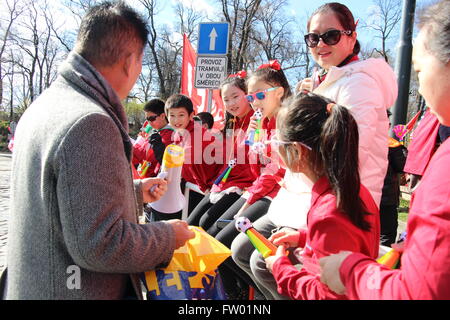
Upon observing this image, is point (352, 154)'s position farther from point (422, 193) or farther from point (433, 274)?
point (433, 274)

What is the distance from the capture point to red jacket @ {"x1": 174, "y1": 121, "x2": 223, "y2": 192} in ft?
12.9

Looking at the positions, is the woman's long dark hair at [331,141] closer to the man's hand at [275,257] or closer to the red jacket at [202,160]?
the man's hand at [275,257]

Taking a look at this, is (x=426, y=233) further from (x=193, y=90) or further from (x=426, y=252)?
(x=193, y=90)

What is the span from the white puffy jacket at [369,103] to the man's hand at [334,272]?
913 mm

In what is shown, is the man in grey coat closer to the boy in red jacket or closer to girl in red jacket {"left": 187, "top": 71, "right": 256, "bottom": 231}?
girl in red jacket {"left": 187, "top": 71, "right": 256, "bottom": 231}

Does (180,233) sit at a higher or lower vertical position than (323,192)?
lower

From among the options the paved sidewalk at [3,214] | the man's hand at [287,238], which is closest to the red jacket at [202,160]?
the man's hand at [287,238]

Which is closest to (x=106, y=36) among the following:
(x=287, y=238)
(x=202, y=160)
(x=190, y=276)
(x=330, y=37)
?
(x=190, y=276)

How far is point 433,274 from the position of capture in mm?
924

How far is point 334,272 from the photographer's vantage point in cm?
123

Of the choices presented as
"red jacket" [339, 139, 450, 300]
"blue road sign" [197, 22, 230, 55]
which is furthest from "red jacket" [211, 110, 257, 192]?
"blue road sign" [197, 22, 230, 55]

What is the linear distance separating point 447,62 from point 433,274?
2.09ft

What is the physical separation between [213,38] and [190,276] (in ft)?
15.5
